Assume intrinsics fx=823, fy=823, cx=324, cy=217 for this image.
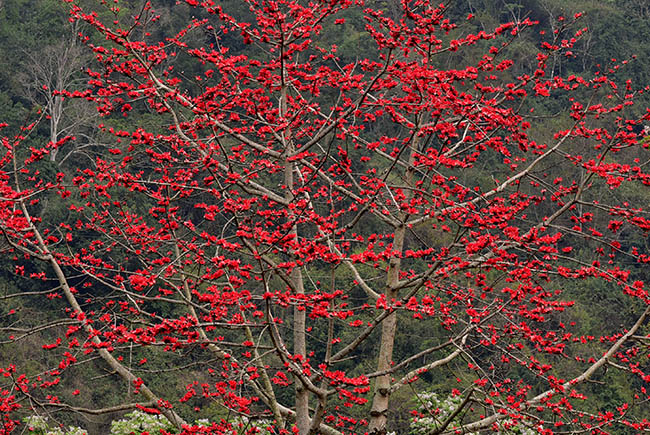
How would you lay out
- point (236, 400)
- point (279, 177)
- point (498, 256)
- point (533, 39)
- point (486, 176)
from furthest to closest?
point (533, 39) → point (486, 176) → point (279, 177) → point (498, 256) → point (236, 400)

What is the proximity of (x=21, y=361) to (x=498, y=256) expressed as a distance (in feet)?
49.3

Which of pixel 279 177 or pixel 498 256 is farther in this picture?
pixel 279 177

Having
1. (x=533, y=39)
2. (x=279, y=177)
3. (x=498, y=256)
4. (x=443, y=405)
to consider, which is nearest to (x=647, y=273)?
(x=279, y=177)

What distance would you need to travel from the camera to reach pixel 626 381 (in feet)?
62.6

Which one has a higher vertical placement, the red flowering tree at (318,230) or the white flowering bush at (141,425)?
the red flowering tree at (318,230)

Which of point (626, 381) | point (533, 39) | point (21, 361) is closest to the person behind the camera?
point (21, 361)

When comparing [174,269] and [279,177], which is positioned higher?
[174,269]

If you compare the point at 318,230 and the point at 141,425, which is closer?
the point at 318,230

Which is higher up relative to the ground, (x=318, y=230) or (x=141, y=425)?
(x=318, y=230)

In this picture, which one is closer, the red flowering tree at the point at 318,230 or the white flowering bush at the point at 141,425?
the red flowering tree at the point at 318,230

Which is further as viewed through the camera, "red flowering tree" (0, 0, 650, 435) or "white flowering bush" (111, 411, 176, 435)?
"white flowering bush" (111, 411, 176, 435)

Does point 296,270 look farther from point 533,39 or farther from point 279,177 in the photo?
point 533,39

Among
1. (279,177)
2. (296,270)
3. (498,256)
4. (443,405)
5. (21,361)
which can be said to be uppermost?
(498,256)

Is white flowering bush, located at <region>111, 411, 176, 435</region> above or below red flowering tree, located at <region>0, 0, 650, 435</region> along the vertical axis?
below
